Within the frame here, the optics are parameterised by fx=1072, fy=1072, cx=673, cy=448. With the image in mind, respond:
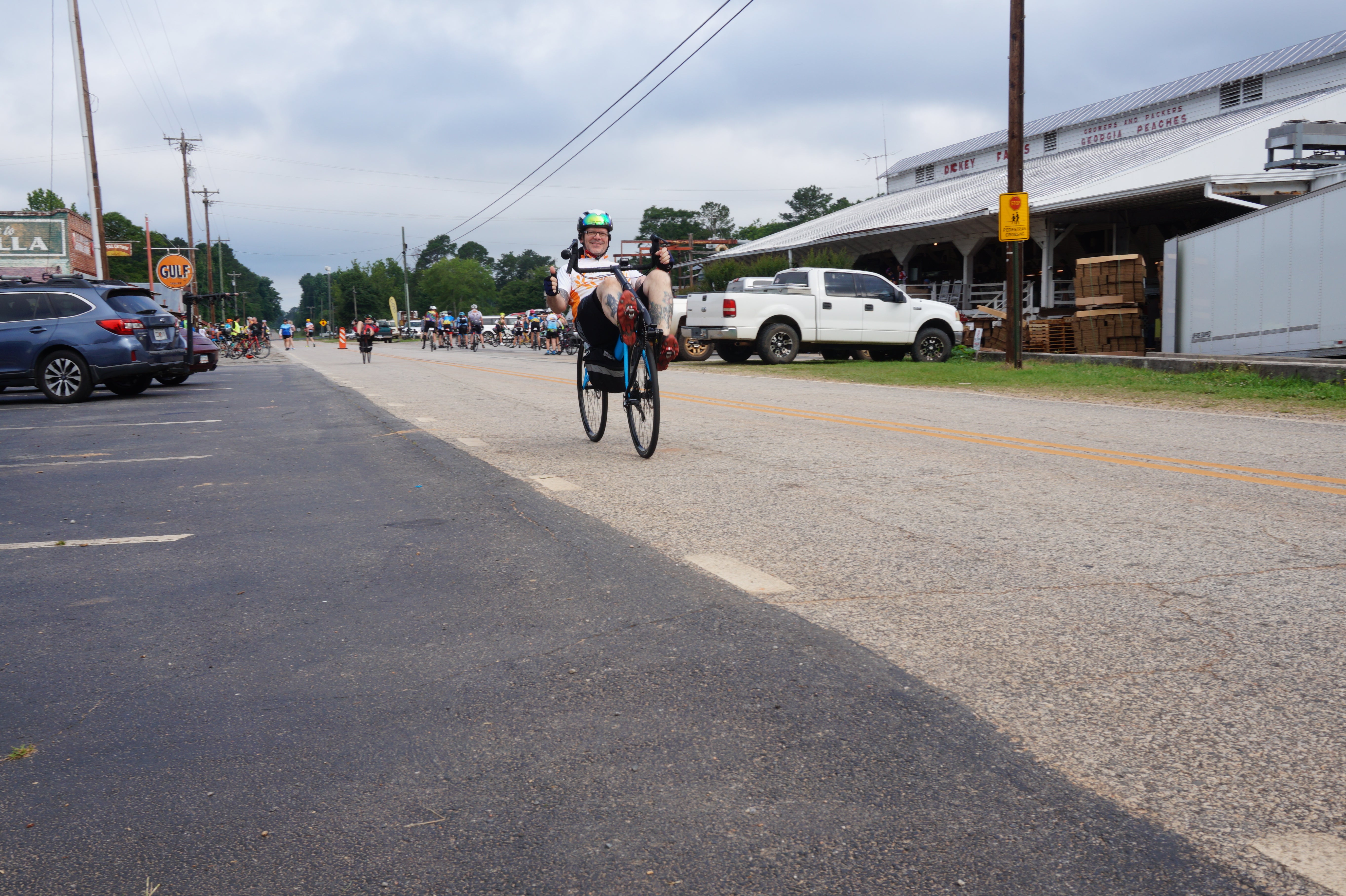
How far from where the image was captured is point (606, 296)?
7.73 m

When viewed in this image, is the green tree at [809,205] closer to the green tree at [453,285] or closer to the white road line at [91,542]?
the green tree at [453,285]

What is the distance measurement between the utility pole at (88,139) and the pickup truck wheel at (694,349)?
15924 mm

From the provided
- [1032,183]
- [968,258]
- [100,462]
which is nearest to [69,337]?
[100,462]

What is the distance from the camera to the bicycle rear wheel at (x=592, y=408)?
8695 millimetres

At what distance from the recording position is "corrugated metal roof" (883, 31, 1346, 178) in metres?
30.8

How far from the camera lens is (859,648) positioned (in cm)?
343

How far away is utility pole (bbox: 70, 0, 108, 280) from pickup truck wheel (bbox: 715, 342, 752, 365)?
17041 mm

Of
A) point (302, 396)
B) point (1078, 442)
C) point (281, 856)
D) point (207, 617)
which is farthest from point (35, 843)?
point (302, 396)

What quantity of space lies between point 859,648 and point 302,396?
1409 centimetres

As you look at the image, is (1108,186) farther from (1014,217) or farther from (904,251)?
(904,251)

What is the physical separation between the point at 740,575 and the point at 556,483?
271 centimetres

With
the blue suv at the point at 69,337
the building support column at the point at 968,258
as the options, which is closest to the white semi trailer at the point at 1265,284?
the building support column at the point at 968,258

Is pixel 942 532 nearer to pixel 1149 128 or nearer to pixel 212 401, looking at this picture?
pixel 212 401

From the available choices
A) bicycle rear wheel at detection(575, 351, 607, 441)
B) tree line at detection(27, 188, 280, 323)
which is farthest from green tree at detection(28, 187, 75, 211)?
bicycle rear wheel at detection(575, 351, 607, 441)
